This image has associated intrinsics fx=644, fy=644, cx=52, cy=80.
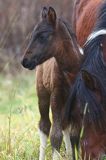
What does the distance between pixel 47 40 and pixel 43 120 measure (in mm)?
1102

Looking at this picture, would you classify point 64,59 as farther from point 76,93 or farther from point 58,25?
point 76,93

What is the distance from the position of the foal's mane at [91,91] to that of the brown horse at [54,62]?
11.5 inches

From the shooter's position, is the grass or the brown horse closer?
the brown horse

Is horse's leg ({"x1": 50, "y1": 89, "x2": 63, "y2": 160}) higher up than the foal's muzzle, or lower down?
lower down

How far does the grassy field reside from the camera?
584 cm

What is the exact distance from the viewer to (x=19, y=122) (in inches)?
324

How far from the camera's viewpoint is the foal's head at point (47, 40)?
17.0 feet

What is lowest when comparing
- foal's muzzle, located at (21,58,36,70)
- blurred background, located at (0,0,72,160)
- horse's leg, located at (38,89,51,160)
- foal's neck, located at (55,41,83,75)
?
blurred background, located at (0,0,72,160)

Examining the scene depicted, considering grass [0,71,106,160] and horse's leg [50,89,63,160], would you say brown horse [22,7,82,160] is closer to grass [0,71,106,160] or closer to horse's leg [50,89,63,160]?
horse's leg [50,89,63,160]

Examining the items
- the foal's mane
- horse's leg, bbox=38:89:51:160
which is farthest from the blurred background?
the foal's mane

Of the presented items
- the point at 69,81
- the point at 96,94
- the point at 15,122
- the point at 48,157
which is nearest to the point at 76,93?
the point at 96,94

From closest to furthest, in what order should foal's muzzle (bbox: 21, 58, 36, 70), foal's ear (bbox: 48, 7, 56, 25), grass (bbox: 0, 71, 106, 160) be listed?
foal's muzzle (bbox: 21, 58, 36, 70)
foal's ear (bbox: 48, 7, 56, 25)
grass (bbox: 0, 71, 106, 160)

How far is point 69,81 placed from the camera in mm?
5586

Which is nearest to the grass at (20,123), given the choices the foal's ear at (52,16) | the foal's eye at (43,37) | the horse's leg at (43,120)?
the horse's leg at (43,120)
